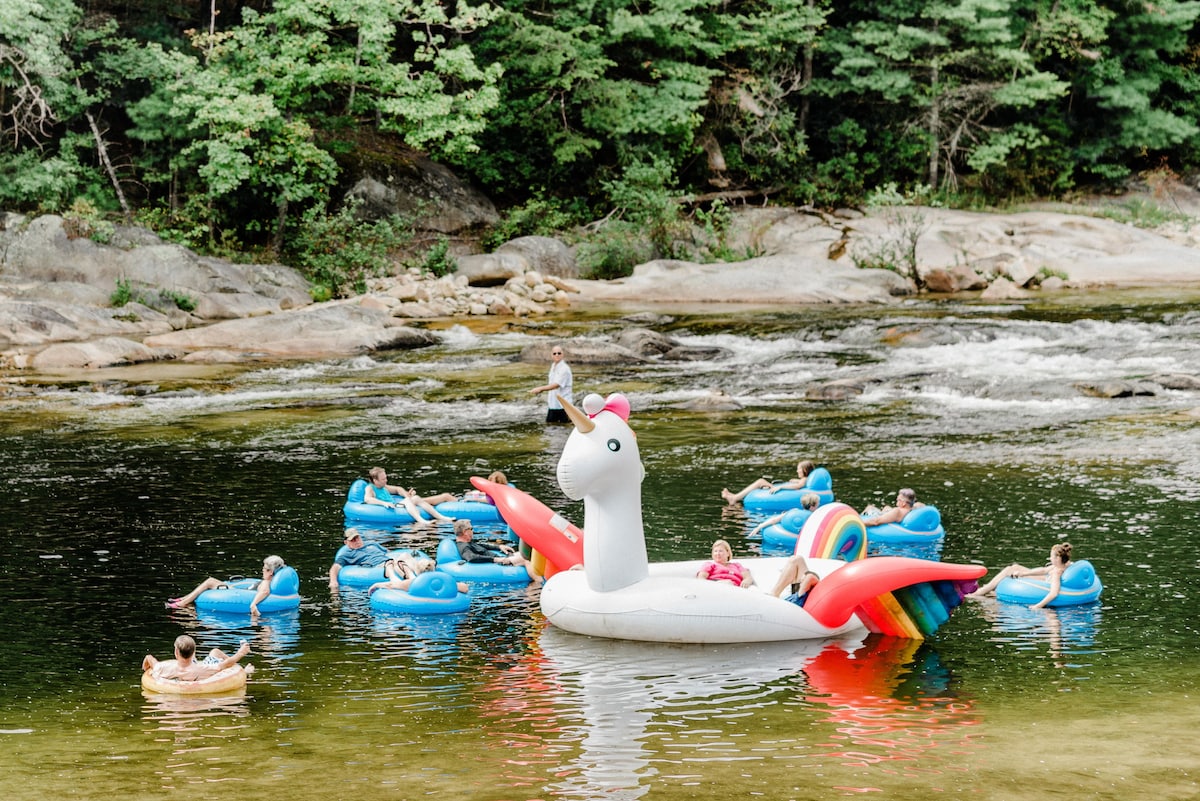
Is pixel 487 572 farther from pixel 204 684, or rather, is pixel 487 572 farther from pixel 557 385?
pixel 557 385

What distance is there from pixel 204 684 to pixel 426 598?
7.84 feet

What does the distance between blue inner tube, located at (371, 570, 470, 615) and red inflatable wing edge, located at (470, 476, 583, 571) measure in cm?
81

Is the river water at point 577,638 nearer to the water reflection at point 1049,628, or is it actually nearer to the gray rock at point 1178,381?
the water reflection at point 1049,628

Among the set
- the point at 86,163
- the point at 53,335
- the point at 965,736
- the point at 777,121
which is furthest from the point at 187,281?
the point at 965,736

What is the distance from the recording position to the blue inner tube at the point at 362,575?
39.2 feet

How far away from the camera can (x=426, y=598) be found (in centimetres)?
1129

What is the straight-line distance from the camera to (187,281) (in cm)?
3077

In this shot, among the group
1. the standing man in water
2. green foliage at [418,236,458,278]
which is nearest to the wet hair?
the standing man in water

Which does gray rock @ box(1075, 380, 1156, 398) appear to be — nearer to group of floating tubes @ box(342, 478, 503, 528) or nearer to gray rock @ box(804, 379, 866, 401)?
gray rock @ box(804, 379, 866, 401)

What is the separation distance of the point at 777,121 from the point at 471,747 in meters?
34.8

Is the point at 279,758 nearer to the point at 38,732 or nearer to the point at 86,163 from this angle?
the point at 38,732

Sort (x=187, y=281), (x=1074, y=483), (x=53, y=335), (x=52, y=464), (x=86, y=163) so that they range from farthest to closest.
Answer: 1. (x=86, y=163)
2. (x=187, y=281)
3. (x=53, y=335)
4. (x=52, y=464)
5. (x=1074, y=483)

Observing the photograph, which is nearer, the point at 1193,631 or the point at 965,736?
the point at 965,736

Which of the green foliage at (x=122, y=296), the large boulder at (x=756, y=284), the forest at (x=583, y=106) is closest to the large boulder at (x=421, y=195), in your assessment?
the forest at (x=583, y=106)
